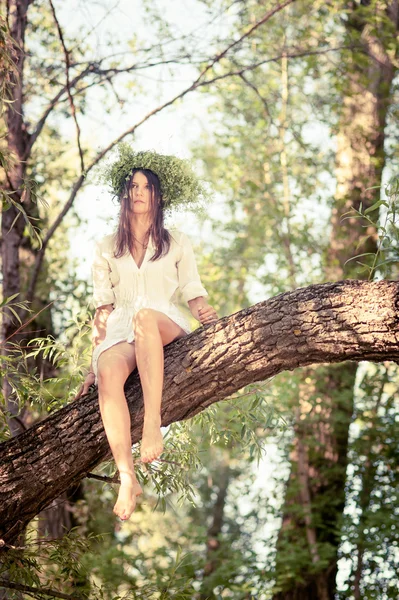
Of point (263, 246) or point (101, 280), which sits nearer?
point (101, 280)

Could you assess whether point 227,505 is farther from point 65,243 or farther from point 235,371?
point 235,371

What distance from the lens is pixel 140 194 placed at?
3.38 m

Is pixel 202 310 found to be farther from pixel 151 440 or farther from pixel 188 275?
pixel 151 440

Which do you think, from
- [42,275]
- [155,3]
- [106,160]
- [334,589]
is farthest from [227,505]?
[106,160]

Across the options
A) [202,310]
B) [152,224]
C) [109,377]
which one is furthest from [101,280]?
[109,377]

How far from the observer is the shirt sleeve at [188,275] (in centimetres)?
332

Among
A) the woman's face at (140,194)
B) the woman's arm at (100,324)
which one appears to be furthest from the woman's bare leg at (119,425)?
the woman's face at (140,194)

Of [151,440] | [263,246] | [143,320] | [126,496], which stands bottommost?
[126,496]

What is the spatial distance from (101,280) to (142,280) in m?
0.18

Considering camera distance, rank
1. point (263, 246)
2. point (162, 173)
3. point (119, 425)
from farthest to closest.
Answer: point (263, 246), point (162, 173), point (119, 425)

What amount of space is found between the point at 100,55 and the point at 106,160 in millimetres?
2172

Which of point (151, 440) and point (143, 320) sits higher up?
point (143, 320)

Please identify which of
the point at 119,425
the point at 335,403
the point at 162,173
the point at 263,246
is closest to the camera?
the point at 119,425

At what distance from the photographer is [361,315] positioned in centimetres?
257
